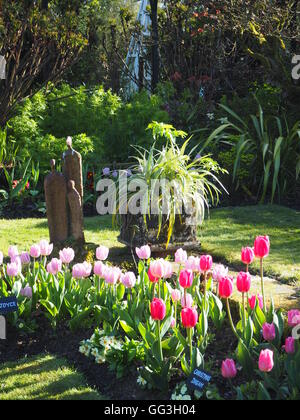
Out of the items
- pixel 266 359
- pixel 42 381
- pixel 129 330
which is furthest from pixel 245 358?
pixel 42 381

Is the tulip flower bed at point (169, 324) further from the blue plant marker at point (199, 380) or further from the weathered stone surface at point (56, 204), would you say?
the weathered stone surface at point (56, 204)

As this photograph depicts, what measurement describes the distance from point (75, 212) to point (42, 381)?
1.93m

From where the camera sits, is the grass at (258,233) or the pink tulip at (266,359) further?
the grass at (258,233)

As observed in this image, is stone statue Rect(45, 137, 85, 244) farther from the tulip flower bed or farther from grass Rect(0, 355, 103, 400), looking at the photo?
grass Rect(0, 355, 103, 400)

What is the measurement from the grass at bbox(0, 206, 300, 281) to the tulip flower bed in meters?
1.28

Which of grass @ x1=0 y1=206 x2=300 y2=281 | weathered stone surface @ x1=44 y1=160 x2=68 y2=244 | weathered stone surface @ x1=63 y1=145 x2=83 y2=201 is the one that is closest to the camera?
weathered stone surface @ x1=44 y1=160 x2=68 y2=244

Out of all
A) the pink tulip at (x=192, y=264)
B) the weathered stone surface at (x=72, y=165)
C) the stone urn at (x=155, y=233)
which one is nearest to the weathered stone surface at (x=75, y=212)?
the weathered stone surface at (x=72, y=165)

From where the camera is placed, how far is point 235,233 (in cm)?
641

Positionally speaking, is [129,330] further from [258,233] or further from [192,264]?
[258,233]

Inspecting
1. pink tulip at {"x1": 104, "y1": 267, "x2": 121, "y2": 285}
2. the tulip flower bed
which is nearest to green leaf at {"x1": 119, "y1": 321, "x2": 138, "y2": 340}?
the tulip flower bed

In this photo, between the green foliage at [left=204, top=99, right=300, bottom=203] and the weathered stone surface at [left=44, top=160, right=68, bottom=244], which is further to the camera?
the green foliage at [left=204, top=99, right=300, bottom=203]

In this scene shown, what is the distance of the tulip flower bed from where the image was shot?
301 centimetres

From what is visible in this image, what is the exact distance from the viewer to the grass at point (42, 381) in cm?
326
